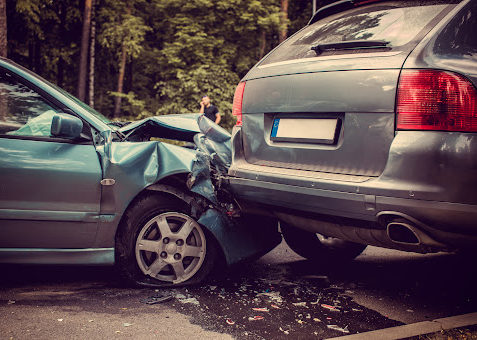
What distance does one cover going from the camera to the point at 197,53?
77.0 feet

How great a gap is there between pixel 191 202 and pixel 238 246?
19.0 inches

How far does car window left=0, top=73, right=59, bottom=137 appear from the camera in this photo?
137 inches

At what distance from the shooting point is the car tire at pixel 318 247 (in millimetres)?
4305

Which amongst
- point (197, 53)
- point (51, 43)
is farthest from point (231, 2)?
point (51, 43)

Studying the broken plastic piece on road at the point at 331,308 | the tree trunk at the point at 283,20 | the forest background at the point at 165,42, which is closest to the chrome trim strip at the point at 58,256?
the broken plastic piece on road at the point at 331,308

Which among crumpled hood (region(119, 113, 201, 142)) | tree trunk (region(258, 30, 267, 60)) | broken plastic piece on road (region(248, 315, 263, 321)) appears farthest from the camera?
tree trunk (region(258, 30, 267, 60))

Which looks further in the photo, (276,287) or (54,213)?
(276,287)

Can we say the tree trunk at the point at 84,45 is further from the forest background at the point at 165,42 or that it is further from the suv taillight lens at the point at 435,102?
the suv taillight lens at the point at 435,102

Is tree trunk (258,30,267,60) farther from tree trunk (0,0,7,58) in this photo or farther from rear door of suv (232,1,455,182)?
rear door of suv (232,1,455,182)

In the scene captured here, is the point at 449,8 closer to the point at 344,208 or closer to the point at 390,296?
the point at 344,208

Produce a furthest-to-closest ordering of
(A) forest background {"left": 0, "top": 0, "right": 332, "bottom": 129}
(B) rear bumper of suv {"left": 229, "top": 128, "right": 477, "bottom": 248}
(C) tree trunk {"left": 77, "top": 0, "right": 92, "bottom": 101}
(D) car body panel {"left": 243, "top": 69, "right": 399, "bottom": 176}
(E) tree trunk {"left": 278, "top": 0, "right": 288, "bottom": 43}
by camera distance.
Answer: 1. (E) tree trunk {"left": 278, "top": 0, "right": 288, "bottom": 43}
2. (A) forest background {"left": 0, "top": 0, "right": 332, "bottom": 129}
3. (C) tree trunk {"left": 77, "top": 0, "right": 92, "bottom": 101}
4. (D) car body panel {"left": 243, "top": 69, "right": 399, "bottom": 176}
5. (B) rear bumper of suv {"left": 229, "top": 128, "right": 477, "bottom": 248}

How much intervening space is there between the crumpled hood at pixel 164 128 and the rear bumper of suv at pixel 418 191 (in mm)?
1651

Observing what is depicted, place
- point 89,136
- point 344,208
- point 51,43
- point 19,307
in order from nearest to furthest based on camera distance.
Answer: point 344,208
point 19,307
point 89,136
point 51,43

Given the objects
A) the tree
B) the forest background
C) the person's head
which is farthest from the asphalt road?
the tree
